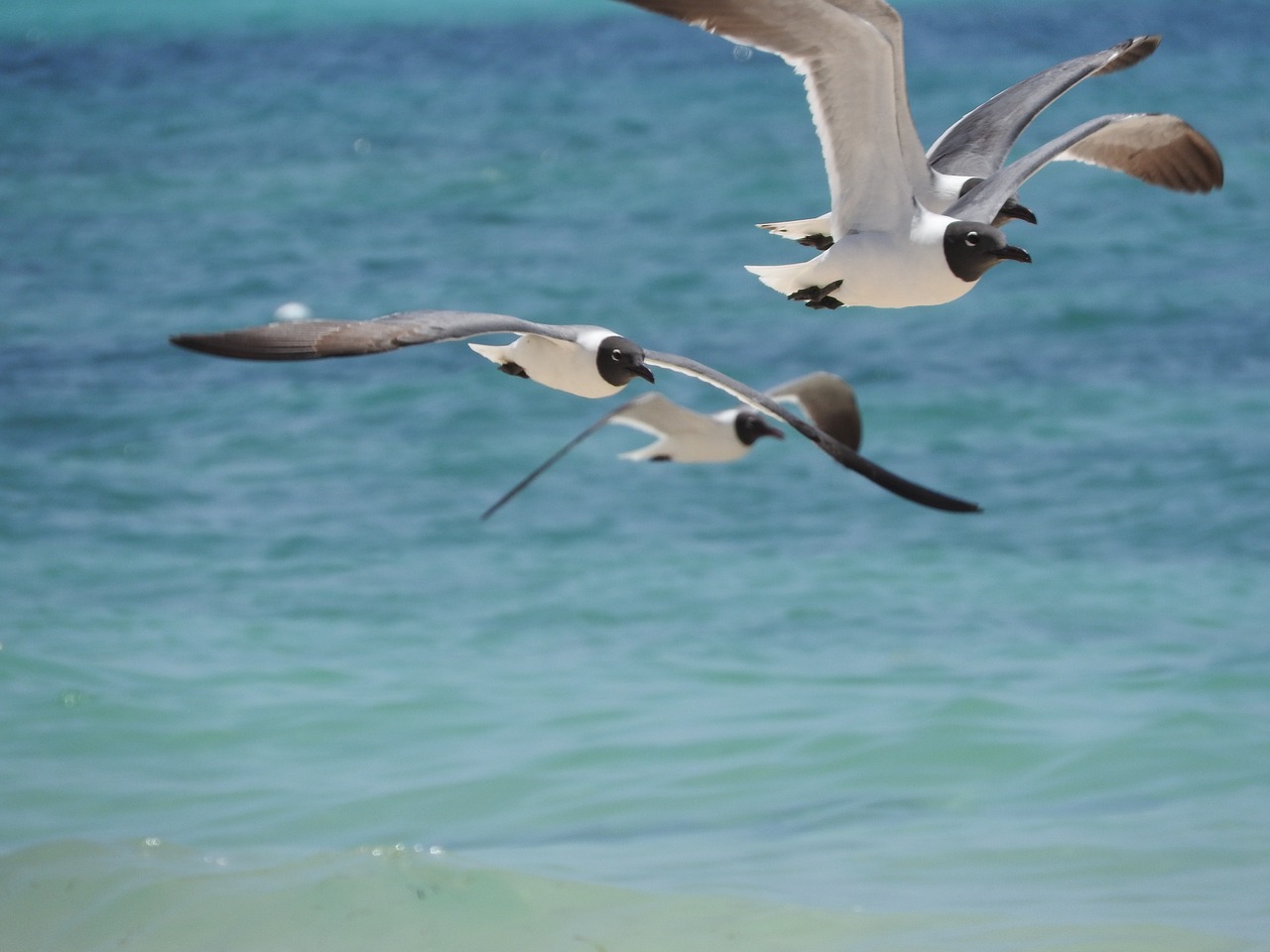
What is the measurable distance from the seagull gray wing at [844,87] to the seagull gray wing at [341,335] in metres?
1.25

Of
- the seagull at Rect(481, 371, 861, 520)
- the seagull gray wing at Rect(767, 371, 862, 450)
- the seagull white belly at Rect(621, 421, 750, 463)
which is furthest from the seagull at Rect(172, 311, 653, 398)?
the seagull white belly at Rect(621, 421, 750, 463)

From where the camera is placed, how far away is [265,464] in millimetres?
18016

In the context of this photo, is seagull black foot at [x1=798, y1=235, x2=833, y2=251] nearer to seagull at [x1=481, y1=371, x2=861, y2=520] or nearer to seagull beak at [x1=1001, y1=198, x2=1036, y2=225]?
seagull beak at [x1=1001, y1=198, x2=1036, y2=225]

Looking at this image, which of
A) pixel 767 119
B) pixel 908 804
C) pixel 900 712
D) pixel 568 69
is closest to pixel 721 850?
pixel 908 804

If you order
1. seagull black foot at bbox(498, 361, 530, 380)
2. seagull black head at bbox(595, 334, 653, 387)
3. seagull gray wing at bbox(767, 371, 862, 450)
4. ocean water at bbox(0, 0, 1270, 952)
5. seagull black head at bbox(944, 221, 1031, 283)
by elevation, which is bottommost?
ocean water at bbox(0, 0, 1270, 952)

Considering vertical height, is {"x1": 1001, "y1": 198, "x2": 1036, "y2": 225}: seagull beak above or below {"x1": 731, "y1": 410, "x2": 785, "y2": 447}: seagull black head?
above

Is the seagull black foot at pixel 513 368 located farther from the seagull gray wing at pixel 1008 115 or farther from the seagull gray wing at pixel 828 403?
the seagull gray wing at pixel 828 403

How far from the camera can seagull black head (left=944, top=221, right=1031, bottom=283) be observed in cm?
694

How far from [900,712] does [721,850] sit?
224 cm

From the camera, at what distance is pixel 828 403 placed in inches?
465

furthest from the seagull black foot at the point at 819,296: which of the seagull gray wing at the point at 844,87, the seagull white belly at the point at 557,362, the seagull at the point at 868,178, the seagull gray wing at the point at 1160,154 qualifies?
the seagull gray wing at the point at 1160,154

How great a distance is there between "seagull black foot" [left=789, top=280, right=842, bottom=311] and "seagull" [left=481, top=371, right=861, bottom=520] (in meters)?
3.96

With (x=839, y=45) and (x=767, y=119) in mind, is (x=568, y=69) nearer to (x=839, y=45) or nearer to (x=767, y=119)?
(x=767, y=119)

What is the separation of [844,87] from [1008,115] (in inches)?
64.2
